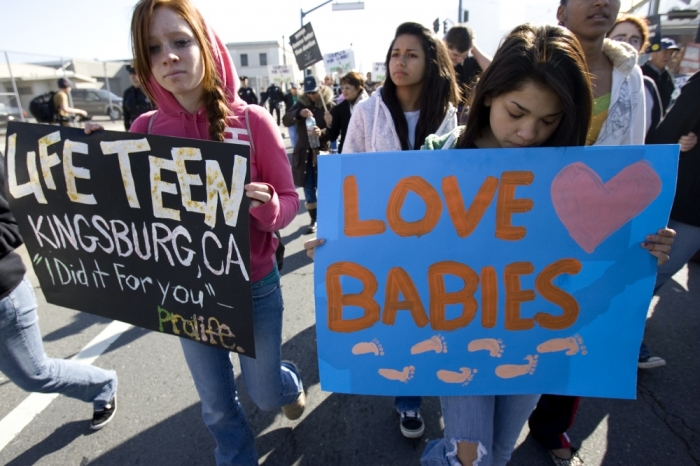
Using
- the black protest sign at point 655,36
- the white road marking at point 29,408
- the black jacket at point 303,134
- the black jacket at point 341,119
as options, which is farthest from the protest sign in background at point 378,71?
the white road marking at point 29,408

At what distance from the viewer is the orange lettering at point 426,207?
1.29m

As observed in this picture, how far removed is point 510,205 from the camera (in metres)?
1.28

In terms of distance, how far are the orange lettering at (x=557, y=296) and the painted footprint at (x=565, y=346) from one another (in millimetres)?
45

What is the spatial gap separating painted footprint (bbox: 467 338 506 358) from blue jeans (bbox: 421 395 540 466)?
0.16m

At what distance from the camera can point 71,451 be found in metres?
2.07

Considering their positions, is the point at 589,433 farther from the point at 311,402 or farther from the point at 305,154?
the point at 305,154

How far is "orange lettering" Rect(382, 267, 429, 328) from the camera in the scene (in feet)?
4.38

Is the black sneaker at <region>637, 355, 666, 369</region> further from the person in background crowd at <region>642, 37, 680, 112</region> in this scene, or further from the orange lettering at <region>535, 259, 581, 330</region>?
the person in background crowd at <region>642, 37, 680, 112</region>

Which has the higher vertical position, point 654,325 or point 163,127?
point 163,127

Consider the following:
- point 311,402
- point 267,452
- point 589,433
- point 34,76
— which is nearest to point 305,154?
point 311,402

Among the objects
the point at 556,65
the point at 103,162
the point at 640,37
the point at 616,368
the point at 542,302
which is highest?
the point at 640,37

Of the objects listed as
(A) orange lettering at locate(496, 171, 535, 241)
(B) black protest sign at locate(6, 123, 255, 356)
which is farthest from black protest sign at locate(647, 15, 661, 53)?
(B) black protest sign at locate(6, 123, 255, 356)

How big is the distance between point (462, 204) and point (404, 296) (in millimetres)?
344

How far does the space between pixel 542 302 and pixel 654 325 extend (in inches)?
92.2
